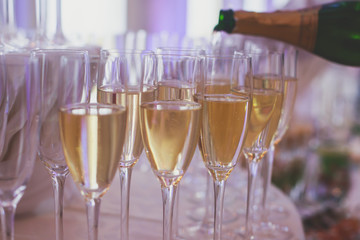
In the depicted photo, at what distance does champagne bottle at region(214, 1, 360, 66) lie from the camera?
1113 mm

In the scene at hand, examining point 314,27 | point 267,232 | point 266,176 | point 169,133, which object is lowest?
point 267,232

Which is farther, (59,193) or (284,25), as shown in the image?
(284,25)

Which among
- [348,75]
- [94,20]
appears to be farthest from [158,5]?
[348,75]

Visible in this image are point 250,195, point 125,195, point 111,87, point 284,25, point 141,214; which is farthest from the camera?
Result: point 284,25

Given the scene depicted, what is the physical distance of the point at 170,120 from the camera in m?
0.67

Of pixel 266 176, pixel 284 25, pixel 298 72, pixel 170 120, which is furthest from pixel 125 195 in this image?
pixel 284 25

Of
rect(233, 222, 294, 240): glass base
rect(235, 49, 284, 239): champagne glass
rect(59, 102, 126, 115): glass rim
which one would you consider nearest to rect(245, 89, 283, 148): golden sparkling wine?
rect(235, 49, 284, 239): champagne glass

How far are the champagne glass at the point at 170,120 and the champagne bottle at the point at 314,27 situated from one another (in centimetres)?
40

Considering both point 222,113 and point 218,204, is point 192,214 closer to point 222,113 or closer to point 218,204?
point 218,204

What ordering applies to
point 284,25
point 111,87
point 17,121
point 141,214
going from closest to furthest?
point 17,121 → point 111,87 → point 141,214 → point 284,25

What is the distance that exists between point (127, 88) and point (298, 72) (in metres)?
0.54

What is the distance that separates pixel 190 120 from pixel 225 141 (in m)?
→ 0.09

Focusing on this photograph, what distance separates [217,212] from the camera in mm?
776

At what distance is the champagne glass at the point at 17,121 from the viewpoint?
575 mm
